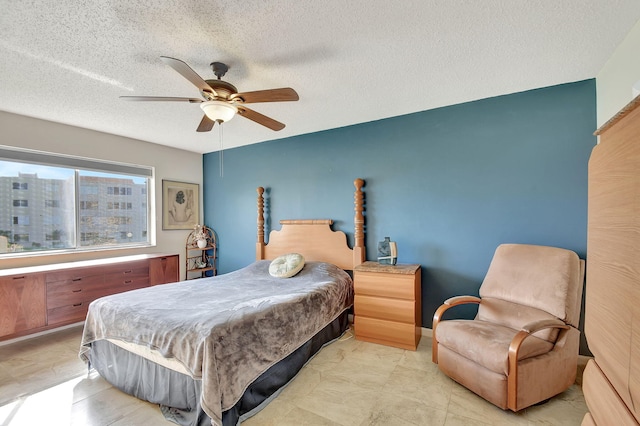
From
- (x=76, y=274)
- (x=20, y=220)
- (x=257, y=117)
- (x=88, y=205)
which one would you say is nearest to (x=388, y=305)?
(x=257, y=117)

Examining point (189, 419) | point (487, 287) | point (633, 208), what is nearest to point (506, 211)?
point (487, 287)

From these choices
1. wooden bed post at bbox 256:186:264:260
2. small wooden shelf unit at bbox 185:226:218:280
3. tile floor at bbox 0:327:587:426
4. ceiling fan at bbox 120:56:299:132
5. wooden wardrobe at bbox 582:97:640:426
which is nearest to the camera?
wooden wardrobe at bbox 582:97:640:426

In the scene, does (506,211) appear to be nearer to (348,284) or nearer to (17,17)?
(348,284)

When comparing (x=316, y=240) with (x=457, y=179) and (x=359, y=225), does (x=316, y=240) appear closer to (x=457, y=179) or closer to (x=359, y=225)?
(x=359, y=225)

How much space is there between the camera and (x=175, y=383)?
1812 millimetres

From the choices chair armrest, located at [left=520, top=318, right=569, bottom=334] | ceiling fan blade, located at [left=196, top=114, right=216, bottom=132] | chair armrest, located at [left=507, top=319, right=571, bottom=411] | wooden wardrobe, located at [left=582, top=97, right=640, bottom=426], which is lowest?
chair armrest, located at [left=507, top=319, right=571, bottom=411]

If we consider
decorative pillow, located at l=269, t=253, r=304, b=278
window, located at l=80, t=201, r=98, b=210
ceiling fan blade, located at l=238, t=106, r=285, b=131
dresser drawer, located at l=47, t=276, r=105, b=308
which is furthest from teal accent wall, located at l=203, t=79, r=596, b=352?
window, located at l=80, t=201, r=98, b=210

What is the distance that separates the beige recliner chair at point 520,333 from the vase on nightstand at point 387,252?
814 mm

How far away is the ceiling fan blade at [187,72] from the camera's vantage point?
1.53 meters

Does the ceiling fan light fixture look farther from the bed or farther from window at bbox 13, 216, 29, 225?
window at bbox 13, 216, 29, 225

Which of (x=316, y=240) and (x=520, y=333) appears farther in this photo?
(x=316, y=240)

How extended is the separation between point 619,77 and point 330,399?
3.08 metres

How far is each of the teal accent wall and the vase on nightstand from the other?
21cm

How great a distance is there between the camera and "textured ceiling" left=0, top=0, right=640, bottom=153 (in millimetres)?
1555
